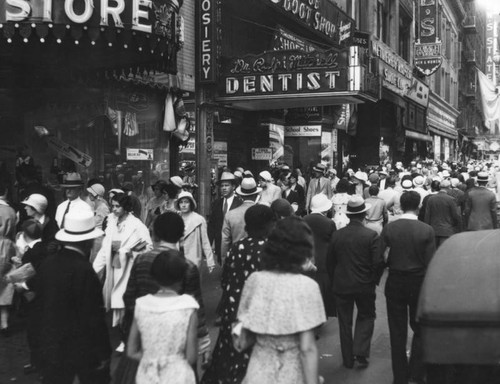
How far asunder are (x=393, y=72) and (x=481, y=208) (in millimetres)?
14370

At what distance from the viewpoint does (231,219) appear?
793 centimetres

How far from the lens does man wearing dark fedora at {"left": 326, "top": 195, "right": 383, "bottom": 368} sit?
21.0 feet

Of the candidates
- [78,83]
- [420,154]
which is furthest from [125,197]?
[420,154]

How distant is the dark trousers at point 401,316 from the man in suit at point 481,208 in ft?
21.8

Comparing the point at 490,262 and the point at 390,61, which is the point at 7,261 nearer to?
the point at 490,262

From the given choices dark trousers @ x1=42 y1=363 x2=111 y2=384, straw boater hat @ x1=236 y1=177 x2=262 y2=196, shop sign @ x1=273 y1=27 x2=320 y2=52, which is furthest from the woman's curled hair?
shop sign @ x1=273 y1=27 x2=320 y2=52

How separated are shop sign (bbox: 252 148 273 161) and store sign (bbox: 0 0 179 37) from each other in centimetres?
1101

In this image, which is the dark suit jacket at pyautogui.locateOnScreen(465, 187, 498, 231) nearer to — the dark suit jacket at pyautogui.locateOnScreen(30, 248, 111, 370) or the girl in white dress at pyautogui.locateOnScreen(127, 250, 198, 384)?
the dark suit jacket at pyautogui.locateOnScreen(30, 248, 111, 370)

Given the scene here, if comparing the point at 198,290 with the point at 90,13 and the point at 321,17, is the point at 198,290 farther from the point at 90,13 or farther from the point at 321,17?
the point at 321,17

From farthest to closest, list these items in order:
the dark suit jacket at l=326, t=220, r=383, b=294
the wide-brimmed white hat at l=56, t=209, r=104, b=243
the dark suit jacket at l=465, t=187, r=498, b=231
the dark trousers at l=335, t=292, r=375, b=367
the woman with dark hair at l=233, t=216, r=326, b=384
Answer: the dark suit jacket at l=465, t=187, r=498, b=231, the dark trousers at l=335, t=292, r=375, b=367, the dark suit jacket at l=326, t=220, r=383, b=294, the wide-brimmed white hat at l=56, t=209, r=104, b=243, the woman with dark hair at l=233, t=216, r=326, b=384

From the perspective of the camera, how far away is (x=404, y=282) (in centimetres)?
606

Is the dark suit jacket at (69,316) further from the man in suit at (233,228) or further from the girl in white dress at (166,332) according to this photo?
the man in suit at (233,228)

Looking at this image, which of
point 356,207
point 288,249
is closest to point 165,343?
point 288,249

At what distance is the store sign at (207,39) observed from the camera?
623 inches
